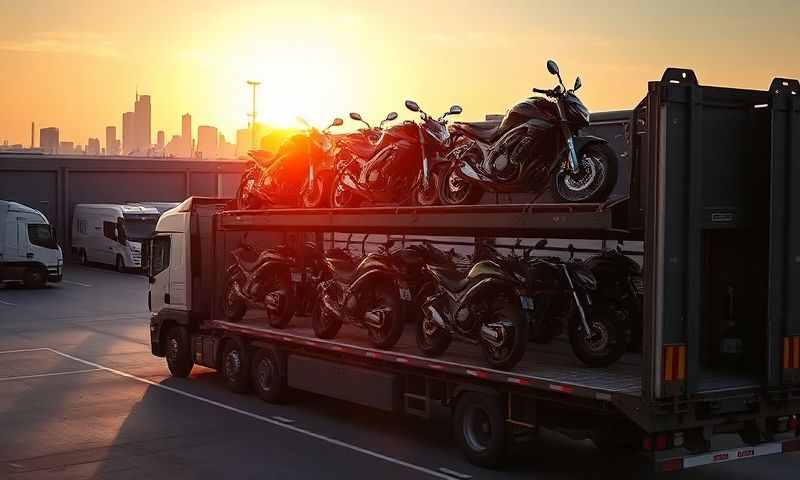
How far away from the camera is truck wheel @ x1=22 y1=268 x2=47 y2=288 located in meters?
35.8

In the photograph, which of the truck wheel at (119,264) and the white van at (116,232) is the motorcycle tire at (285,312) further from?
the truck wheel at (119,264)

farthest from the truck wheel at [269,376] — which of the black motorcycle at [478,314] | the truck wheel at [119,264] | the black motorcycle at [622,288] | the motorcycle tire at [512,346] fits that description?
the truck wheel at [119,264]

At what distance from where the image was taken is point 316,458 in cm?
1189

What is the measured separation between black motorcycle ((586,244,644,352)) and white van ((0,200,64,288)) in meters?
27.2

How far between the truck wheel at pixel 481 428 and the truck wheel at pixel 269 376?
3820 millimetres

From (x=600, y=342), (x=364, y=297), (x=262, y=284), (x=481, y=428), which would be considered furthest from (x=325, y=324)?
(x=600, y=342)

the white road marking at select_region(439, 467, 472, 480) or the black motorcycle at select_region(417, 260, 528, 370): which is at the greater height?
the black motorcycle at select_region(417, 260, 528, 370)

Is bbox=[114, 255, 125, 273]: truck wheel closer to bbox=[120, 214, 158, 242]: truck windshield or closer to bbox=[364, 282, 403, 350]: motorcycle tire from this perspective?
bbox=[120, 214, 158, 242]: truck windshield

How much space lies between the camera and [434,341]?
12383 mm

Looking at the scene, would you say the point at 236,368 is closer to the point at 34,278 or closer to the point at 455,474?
the point at 455,474

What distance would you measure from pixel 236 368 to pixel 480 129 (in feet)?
17.9

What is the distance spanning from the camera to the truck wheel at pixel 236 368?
15750 millimetres

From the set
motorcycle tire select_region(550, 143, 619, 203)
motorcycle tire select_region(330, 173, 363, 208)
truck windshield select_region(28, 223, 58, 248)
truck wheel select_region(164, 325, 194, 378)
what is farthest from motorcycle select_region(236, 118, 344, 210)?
truck windshield select_region(28, 223, 58, 248)

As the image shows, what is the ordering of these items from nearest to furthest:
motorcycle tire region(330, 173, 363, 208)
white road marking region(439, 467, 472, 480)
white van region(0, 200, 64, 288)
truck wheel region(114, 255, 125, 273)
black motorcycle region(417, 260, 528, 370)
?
white road marking region(439, 467, 472, 480), black motorcycle region(417, 260, 528, 370), motorcycle tire region(330, 173, 363, 208), white van region(0, 200, 64, 288), truck wheel region(114, 255, 125, 273)
